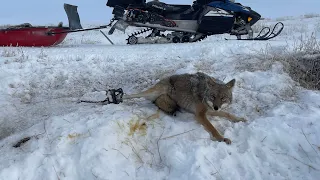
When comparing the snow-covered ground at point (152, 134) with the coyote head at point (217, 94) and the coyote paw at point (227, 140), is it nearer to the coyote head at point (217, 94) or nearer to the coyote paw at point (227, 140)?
the coyote paw at point (227, 140)

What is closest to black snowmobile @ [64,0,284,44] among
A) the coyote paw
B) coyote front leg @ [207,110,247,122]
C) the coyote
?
the coyote

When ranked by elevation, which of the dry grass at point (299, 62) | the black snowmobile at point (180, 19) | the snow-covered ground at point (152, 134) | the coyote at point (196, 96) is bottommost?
the snow-covered ground at point (152, 134)

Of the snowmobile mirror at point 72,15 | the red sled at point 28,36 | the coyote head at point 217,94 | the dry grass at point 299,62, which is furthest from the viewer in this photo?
the snowmobile mirror at point 72,15

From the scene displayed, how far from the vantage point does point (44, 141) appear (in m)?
3.53

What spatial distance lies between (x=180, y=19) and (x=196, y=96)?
19.4 feet

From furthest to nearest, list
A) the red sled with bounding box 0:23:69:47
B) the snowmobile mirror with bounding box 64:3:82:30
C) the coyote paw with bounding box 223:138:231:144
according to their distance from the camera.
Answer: the snowmobile mirror with bounding box 64:3:82:30, the red sled with bounding box 0:23:69:47, the coyote paw with bounding box 223:138:231:144

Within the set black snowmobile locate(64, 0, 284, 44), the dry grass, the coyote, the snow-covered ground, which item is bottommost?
the snow-covered ground

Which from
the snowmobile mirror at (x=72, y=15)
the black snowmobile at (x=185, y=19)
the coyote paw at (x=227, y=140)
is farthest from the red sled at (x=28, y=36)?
the coyote paw at (x=227, y=140)

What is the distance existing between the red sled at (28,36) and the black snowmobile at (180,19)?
73 cm

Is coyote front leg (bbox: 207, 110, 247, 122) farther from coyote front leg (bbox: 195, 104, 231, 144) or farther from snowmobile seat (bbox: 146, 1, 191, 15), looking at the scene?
snowmobile seat (bbox: 146, 1, 191, 15)

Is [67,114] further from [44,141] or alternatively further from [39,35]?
[39,35]

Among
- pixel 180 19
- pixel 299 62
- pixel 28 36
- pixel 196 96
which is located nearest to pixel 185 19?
pixel 180 19

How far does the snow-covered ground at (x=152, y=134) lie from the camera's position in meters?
3.21

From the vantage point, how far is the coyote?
3955mm
